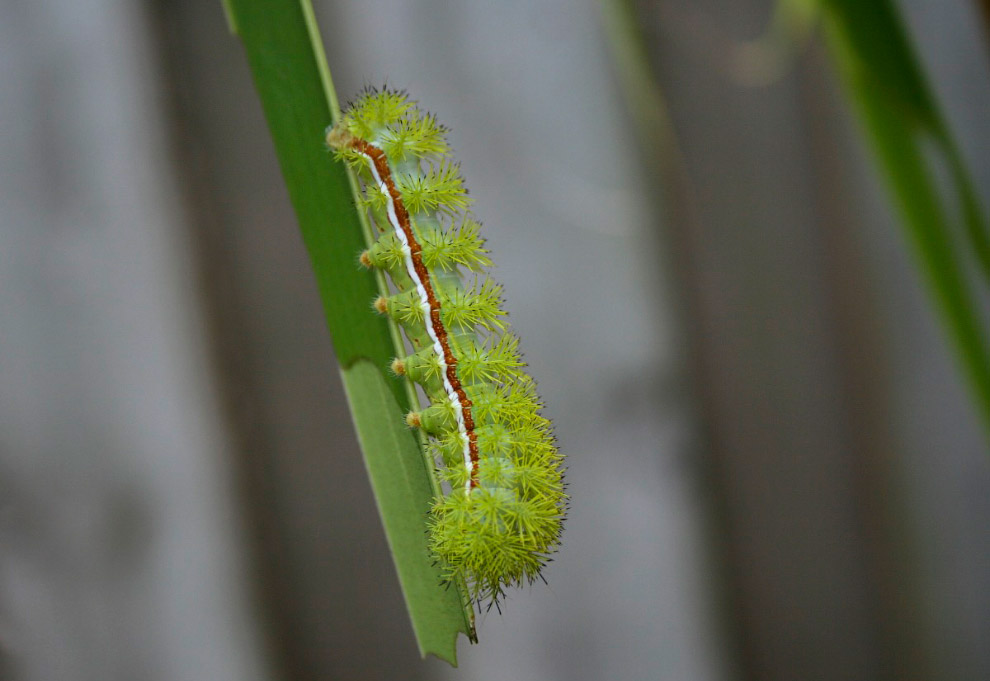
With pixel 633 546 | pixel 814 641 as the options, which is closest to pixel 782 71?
pixel 633 546

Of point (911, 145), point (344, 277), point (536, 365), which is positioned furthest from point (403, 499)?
point (536, 365)

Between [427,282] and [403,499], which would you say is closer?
[403,499]

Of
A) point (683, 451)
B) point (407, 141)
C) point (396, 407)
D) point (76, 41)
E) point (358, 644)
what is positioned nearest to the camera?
point (396, 407)

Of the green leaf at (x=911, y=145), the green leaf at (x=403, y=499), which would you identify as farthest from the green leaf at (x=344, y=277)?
the green leaf at (x=911, y=145)

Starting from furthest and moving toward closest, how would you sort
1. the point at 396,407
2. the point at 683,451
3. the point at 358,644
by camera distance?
1. the point at 683,451
2. the point at 358,644
3. the point at 396,407

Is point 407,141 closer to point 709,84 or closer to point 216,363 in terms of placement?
point 216,363

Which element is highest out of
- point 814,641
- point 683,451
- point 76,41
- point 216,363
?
point 76,41

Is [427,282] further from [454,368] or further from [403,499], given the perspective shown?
[403,499]
